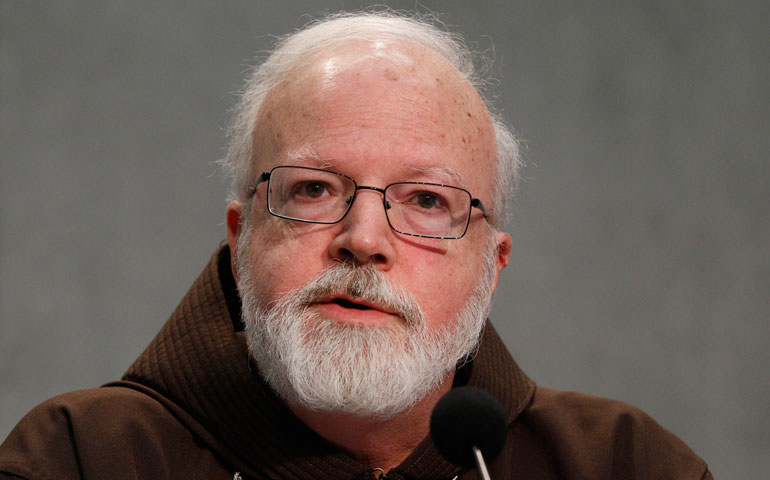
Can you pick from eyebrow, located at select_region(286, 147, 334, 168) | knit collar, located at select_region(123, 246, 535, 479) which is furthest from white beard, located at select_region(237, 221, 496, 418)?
eyebrow, located at select_region(286, 147, 334, 168)

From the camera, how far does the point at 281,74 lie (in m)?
2.08

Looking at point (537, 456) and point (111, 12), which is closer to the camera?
point (537, 456)

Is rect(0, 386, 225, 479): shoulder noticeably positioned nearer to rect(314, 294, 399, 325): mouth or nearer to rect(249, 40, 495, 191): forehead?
rect(314, 294, 399, 325): mouth

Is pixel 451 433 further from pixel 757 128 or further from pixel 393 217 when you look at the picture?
pixel 757 128

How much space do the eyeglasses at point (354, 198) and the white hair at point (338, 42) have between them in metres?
0.15

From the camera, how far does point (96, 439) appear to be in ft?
5.73

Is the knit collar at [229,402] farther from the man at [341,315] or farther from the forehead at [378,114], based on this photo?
the forehead at [378,114]

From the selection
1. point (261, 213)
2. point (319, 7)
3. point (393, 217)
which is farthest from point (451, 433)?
point (319, 7)

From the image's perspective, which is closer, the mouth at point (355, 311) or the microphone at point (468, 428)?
the microphone at point (468, 428)

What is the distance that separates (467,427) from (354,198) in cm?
64

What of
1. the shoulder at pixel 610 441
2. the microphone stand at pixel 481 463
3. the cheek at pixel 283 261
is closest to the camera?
A: the microphone stand at pixel 481 463

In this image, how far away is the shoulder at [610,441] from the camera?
207cm

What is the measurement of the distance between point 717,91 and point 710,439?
117 cm

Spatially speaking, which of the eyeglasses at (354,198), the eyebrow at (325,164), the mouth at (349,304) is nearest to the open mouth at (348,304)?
the mouth at (349,304)
